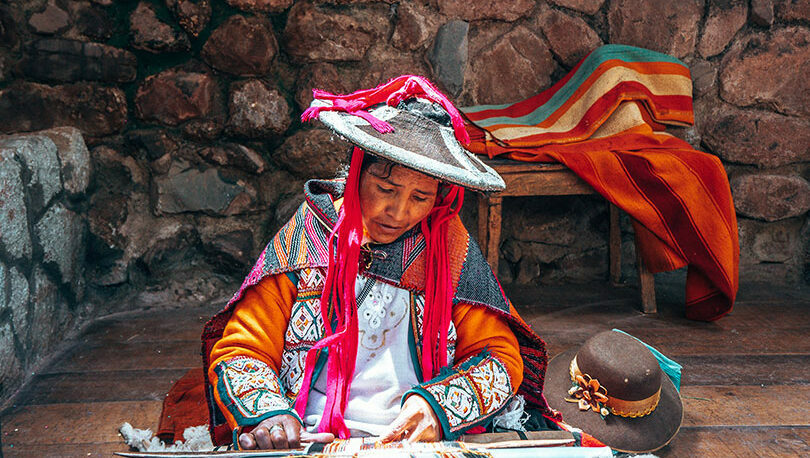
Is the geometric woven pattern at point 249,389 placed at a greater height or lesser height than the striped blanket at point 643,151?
lesser

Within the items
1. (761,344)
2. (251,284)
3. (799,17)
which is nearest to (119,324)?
(251,284)

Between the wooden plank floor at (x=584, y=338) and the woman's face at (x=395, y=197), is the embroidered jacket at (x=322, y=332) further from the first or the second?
the wooden plank floor at (x=584, y=338)

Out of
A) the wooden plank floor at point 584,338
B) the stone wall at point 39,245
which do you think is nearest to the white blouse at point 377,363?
the wooden plank floor at point 584,338

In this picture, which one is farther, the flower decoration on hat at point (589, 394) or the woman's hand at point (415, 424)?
the flower decoration on hat at point (589, 394)

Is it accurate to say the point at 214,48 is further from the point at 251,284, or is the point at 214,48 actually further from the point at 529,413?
the point at 529,413

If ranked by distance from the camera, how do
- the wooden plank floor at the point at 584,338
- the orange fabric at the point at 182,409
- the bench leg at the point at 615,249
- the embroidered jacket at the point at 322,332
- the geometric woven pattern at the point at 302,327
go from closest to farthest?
the embroidered jacket at the point at 322,332, the geometric woven pattern at the point at 302,327, the orange fabric at the point at 182,409, the wooden plank floor at the point at 584,338, the bench leg at the point at 615,249

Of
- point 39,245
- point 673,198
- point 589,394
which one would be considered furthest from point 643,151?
point 39,245

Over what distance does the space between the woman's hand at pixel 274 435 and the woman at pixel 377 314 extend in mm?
19

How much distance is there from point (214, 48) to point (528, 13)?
1341mm

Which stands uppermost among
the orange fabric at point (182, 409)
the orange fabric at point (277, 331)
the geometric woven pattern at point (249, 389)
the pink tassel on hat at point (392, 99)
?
the pink tassel on hat at point (392, 99)

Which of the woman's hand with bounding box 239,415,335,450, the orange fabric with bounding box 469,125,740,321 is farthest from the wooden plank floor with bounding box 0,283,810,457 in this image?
the woman's hand with bounding box 239,415,335,450

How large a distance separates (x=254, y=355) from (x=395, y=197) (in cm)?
40

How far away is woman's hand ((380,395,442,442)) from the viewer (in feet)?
3.49

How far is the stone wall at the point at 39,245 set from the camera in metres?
1.79
